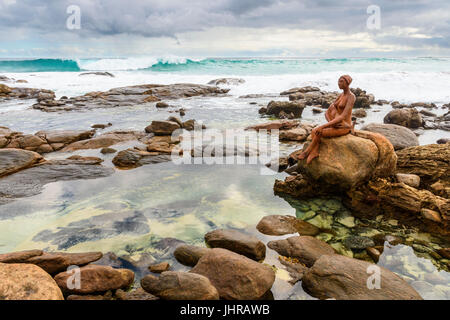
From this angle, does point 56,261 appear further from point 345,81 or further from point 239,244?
point 345,81

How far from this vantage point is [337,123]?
6.00 metres

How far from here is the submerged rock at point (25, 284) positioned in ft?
10.2

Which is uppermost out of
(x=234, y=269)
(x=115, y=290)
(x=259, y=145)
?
(x=259, y=145)

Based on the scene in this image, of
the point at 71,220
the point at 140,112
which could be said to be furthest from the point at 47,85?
the point at 71,220

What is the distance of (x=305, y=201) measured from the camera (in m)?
6.62

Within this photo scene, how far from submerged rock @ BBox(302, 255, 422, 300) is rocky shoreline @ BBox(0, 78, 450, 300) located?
0.01 meters

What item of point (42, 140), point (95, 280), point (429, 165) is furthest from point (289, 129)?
point (95, 280)

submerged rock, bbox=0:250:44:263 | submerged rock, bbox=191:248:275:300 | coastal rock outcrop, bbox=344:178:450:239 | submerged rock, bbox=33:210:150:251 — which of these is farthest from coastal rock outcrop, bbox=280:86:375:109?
submerged rock, bbox=0:250:44:263

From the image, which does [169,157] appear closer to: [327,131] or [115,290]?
[327,131]

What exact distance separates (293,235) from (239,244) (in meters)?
1.14

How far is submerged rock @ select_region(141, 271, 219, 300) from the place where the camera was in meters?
3.43

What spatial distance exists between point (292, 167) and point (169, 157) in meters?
3.95

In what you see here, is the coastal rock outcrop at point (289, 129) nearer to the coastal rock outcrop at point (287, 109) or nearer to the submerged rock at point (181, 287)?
the coastal rock outcrop at point (287, 109)

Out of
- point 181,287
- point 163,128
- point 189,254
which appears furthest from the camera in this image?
point 163,128
